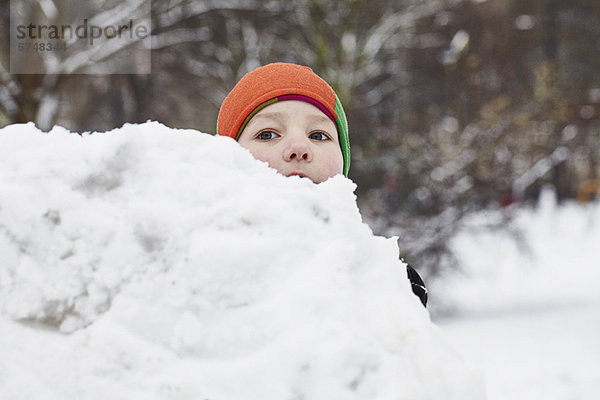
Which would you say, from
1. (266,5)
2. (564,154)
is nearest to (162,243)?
(266,5)

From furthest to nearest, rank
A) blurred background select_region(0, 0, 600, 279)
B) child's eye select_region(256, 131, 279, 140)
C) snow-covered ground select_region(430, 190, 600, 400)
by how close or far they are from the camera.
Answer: blurred background select_region(0, 0, 600, 279), snow-covered ground select_region(430, 190, 600, 400), child's eye select_region(256, 131, 279, 140)

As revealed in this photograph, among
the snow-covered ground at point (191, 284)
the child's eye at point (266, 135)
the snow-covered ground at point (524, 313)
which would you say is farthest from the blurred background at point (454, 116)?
the snow-covered ground at point (191, 284)

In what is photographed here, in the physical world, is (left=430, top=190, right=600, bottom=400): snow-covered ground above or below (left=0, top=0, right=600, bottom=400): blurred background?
below

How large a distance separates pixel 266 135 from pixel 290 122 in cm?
8

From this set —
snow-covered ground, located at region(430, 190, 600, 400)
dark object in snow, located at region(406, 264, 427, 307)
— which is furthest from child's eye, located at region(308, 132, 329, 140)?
snow-covered ground, located at region(430, 190, 600, 400)

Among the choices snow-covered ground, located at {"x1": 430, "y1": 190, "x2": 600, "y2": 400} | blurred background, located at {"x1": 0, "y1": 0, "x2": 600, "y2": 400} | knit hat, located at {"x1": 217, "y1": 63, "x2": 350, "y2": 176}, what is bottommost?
snow-covered ground, located at {"x1": 430, "y1": 190, "x2": 600, "y2": 400}

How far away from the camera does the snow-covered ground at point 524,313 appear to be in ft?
18.3

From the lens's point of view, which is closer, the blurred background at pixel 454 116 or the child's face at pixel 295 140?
the child's face at pixel 295 140

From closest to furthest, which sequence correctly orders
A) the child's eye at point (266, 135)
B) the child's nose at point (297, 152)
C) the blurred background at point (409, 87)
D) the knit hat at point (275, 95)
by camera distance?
the child's nose at point (297, 152), the child's eye at point (266, 135), the knit hat at point (275, 95), the blurred background at point (409, 87)

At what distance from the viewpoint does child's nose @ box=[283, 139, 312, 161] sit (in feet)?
5.02

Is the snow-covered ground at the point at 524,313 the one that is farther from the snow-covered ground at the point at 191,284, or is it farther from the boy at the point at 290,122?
the snow-covered ground at the point at 191,284

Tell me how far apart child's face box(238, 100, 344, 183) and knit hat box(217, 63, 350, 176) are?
0.10 feet

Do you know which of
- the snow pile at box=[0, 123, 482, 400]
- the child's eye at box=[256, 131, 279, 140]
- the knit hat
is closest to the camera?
the snow pile at box=[0, 123, 482, 400]

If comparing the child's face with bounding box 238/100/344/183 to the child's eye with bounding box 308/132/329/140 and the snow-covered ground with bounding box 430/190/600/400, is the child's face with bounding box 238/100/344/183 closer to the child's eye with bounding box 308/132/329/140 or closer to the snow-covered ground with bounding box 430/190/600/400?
the child's eye with bounding box 308/132/329/140
